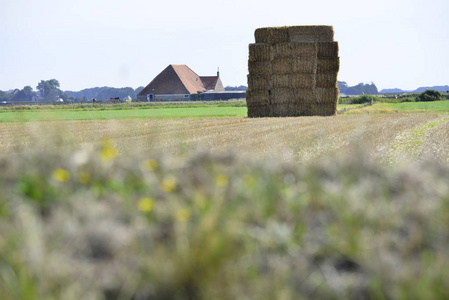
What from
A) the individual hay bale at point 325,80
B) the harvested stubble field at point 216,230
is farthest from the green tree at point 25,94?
the harvested stubble field at point 216,230

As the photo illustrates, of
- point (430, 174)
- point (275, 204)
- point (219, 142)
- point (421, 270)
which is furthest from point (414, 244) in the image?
point (219, 142)

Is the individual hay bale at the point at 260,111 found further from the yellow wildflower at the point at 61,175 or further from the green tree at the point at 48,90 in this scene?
the green tree at the point at 48,90

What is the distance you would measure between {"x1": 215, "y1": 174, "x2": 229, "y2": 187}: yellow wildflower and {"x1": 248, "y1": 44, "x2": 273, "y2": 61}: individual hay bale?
969 inches

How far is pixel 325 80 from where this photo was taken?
28094 millimetres

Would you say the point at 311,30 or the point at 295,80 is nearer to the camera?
the point at 311,30

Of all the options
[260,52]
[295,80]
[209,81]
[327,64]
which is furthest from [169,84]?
[295,80]

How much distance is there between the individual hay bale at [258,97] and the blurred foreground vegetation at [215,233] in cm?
2444

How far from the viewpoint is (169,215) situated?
2.71m

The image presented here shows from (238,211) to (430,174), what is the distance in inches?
55.7

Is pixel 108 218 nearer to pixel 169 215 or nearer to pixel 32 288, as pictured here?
pixel 169 215

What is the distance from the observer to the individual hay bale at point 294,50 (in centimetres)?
2698

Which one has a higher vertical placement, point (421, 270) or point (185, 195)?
point (185, 195)

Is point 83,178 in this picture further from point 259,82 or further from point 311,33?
point 311,33

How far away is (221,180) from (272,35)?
24790 mm
